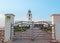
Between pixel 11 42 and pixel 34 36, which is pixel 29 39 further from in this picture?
pixel 11 42

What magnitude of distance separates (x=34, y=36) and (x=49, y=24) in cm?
105

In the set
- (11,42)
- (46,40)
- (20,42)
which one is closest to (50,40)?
(46,40)

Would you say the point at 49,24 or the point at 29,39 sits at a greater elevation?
the point at 49,24

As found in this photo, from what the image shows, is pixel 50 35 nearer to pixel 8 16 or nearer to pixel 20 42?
pixel 20 42

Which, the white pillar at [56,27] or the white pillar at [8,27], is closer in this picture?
the white pillar at [56,27]

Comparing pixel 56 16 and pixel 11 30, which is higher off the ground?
pixel 56 16

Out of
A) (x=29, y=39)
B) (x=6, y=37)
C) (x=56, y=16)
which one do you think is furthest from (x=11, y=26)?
(x=56, y=16)

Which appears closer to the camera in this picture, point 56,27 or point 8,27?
point 56,27

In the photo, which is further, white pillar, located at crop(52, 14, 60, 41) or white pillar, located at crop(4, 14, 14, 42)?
white pillar, located at crop(4, 14, 14, 42)

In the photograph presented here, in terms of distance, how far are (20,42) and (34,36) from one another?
2.82ft

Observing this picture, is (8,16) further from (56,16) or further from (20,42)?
(56,16)

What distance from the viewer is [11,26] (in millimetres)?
6848

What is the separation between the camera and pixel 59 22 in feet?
21.8

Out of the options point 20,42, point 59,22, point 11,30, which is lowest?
point 20,42
